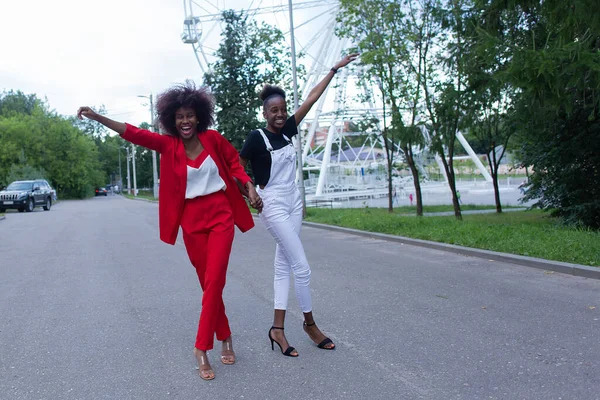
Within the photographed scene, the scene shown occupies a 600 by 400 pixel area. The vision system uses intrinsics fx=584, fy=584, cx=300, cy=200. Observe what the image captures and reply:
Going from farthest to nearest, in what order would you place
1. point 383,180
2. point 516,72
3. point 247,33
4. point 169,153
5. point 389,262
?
point 383,180
point 247,33
point 389,262
point 516,72
point 169,153

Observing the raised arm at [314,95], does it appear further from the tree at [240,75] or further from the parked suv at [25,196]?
the parked suv at [25,196]

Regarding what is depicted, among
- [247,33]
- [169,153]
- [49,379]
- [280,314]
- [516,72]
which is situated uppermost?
[247,33]

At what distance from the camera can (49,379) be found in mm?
3977

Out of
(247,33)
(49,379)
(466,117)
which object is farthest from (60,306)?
(247,33)

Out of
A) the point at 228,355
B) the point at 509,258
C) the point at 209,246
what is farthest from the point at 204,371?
the point at 509,258

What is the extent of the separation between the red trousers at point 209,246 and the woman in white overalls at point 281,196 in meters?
0.30

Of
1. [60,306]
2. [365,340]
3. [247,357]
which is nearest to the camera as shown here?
[247,357]

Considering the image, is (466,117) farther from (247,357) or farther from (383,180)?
(383,180)

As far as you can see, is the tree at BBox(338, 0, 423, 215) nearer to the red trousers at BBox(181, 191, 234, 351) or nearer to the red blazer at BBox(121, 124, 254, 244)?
the red blazer at BBox(121, 124, 254, 244)

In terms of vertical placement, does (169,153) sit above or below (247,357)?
above

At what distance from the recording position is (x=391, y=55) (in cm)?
1744

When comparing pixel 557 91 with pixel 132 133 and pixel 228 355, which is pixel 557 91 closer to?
pixel 228 355

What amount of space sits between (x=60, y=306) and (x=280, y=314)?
321 centimetres

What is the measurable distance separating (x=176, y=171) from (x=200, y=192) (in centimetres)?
21
